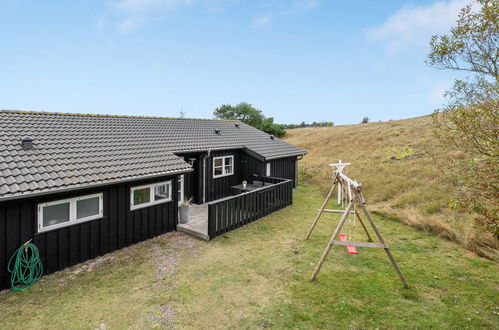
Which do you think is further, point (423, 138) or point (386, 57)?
point (423, 138)

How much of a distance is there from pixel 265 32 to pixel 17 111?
22377 millimetres

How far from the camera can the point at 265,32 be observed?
25953 mm

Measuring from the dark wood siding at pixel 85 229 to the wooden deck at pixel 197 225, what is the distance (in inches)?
17.9

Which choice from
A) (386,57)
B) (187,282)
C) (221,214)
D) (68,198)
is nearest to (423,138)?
(386,57)

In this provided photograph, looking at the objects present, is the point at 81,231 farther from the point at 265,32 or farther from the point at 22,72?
the point at 265,32

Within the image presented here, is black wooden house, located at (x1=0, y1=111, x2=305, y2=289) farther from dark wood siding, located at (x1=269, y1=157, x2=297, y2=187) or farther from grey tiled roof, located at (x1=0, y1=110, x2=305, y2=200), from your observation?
dark wood siding, located at (x1=269, y1=157, x2=297, y2=187)

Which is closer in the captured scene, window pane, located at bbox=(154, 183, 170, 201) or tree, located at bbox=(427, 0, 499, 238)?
tree, located at bbox=(427, 0, 499, 238)

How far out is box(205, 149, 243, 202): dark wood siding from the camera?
12.3m

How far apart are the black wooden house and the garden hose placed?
0.13 meters

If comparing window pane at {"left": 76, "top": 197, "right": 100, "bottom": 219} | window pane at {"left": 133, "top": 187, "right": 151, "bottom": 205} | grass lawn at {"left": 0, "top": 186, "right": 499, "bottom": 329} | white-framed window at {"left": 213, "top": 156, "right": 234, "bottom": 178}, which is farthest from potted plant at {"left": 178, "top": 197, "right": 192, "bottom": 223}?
white-framed window at {"left": 213, "top": 156, "right": 234, "bottom": 178}

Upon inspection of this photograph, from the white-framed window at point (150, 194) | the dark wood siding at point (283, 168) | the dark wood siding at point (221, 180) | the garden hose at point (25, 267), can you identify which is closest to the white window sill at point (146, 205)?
the white-framed window at point (150, 194)

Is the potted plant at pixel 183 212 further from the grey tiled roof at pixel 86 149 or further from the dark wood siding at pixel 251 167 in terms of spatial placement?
the dark wood siding at pixel 251 167

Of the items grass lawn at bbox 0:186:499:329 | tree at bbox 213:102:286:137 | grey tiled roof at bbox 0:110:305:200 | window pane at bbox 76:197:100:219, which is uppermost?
tree at bbox 213:102:286:137

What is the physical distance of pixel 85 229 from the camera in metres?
6.75
